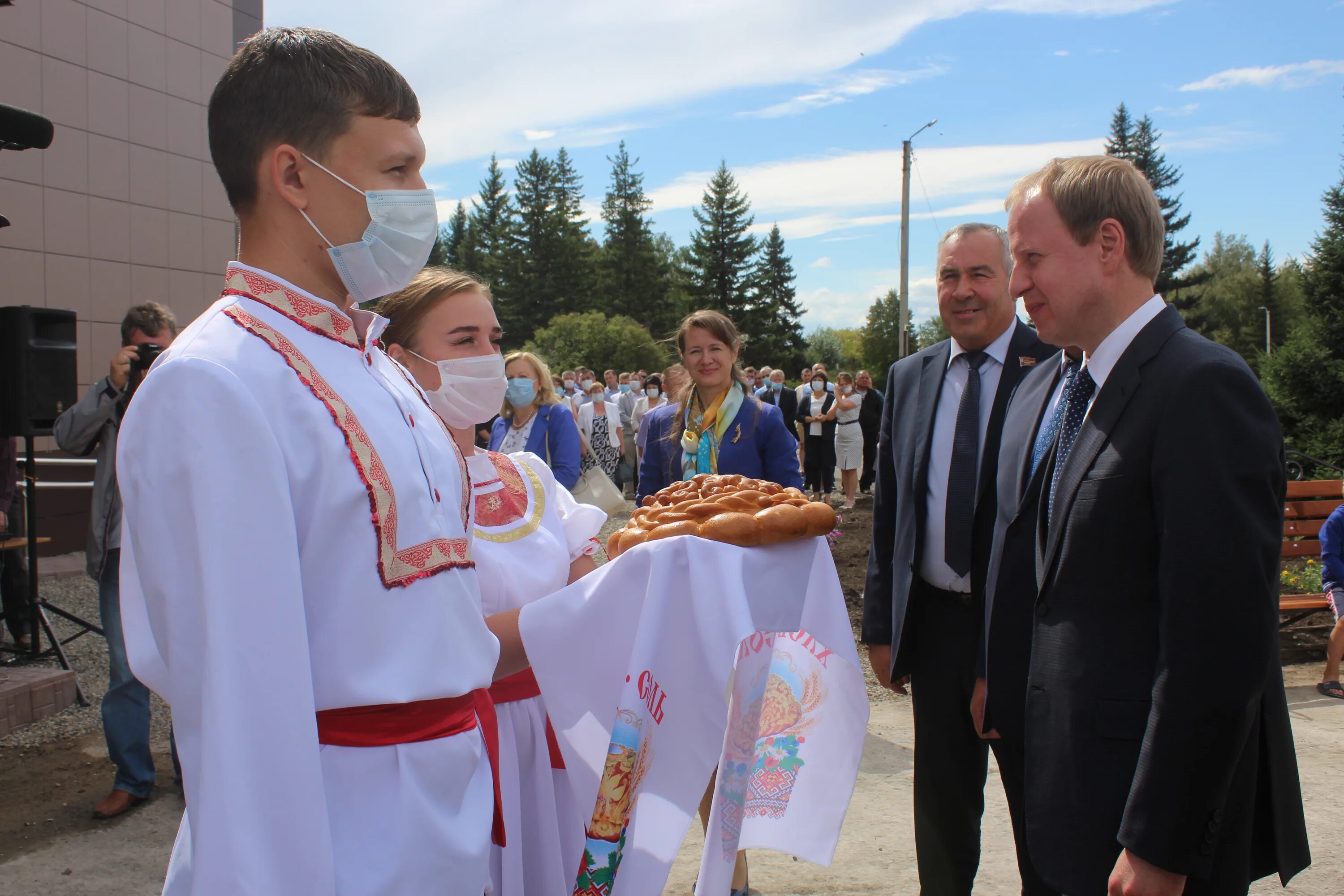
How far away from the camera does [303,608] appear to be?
1333 millimetres

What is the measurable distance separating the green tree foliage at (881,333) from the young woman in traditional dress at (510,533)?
256ft

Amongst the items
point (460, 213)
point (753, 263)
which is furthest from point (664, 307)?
point (460, 213)

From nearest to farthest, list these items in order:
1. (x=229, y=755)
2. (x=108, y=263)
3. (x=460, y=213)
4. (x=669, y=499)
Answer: (x=229, y=755), (x=669, y=499), (x=108, y=263), (x=460, y=213)

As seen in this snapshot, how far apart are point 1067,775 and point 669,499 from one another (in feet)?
4.00

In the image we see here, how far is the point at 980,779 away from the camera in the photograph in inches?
124

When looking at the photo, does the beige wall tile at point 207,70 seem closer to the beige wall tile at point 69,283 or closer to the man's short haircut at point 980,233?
the beige wall tile at point 69,283

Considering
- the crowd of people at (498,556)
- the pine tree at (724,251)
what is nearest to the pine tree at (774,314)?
the pine tree at (724,251)

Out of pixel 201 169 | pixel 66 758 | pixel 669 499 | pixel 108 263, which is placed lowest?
pixel 66 758

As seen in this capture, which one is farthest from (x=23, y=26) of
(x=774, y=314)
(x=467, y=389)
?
(x=774, y=314)

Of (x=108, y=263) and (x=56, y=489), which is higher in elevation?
(x=108, y=263)

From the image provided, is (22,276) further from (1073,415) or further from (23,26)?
(1073,415)

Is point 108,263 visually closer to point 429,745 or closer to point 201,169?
point 201,169

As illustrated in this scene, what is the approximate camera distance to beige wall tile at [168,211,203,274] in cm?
1337

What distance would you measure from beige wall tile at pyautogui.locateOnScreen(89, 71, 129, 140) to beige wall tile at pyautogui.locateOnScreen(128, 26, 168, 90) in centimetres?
20
